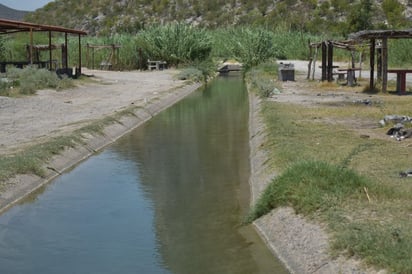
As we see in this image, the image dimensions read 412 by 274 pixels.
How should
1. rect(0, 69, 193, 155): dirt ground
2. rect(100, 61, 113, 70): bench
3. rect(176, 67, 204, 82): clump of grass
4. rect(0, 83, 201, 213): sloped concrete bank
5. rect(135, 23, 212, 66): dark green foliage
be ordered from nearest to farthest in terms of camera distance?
rect(0, 83, 201, 213): sloped concrete bank, rect(0, 69, 193, 155): dirt ground, rect(176, 67, 204, 82): clump of grass, rect(135, 23, 212, 66): dark green foliage, rect(100, 61, 113, 70): bench

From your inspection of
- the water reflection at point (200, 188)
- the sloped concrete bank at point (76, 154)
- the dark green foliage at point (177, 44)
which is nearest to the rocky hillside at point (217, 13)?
the dark green foliage at point (177, 44)

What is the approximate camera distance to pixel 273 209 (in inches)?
392

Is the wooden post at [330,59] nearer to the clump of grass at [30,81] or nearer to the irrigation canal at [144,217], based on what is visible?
the clump of grass at [30,81]

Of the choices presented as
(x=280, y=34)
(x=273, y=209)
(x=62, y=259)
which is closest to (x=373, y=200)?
(x=273, y=209)

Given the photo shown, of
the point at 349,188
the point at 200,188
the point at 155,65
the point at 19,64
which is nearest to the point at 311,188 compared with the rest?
the point at 349,188

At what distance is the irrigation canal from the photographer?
8.84m

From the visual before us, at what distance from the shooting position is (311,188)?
31.2ft

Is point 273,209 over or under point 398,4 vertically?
under

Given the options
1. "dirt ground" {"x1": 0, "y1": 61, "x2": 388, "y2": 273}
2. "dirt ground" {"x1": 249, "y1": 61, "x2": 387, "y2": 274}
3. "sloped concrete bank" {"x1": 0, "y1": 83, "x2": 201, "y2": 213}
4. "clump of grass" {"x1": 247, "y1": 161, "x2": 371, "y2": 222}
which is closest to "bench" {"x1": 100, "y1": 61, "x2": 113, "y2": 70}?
"dirt ground" {"x1": 0, "y1": 61, "x2": 388, "y2": 273}

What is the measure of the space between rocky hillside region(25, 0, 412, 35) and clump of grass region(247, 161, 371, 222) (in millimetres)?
66214

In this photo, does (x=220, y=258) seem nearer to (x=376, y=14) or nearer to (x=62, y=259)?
(x=62, y=259)

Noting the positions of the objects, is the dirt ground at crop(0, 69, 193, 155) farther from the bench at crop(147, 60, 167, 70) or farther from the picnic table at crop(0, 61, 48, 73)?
the bench at crop(147, 60, 167, 70)

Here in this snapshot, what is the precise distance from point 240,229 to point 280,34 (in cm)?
5342

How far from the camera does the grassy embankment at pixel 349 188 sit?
7.58 meters
